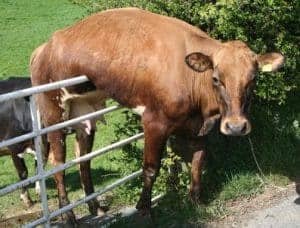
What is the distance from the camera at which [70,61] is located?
5.45 meters

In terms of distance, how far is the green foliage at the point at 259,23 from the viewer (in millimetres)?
6027

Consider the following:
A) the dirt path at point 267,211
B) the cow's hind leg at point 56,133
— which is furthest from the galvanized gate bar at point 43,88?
the dirt path at point 267,211

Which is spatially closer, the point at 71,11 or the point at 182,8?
the point at 182,8

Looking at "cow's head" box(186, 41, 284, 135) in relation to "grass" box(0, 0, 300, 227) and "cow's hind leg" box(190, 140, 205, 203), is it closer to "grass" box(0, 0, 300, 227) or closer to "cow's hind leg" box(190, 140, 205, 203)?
"cow's hind leg" box(190, 140, 205, 203)

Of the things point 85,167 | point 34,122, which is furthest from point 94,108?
point 34,122

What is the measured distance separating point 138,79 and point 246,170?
71.0 inches

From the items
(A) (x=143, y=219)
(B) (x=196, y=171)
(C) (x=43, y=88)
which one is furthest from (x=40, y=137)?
(B) (x=196, y=171)

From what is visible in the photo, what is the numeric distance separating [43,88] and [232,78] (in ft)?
5.00

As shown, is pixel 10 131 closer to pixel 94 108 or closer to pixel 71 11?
pixel 94 108

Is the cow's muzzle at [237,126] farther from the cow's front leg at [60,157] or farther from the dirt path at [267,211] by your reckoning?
the cow's front leg at [60,157]

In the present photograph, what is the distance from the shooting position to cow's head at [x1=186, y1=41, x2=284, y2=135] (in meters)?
4.80

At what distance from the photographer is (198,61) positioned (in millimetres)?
4965

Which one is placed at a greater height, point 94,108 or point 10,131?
point 94,108

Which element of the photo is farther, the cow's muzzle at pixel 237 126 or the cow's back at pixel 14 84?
the cow's back at pixel 14 84
